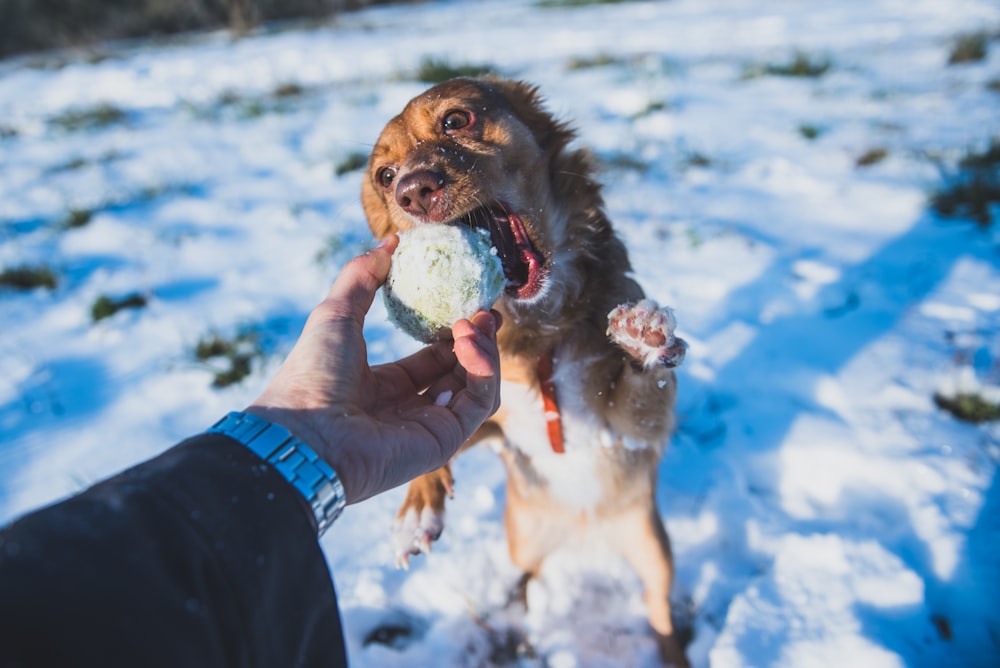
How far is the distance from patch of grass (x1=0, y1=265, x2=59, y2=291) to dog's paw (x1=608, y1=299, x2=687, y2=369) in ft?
13.8

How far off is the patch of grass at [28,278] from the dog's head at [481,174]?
10.1ft

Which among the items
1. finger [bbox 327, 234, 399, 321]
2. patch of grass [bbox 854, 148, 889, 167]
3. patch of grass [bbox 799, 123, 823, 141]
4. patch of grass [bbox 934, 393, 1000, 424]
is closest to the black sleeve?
finger [bbox 327, 234, 399, 321]

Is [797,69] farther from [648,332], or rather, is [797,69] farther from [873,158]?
[648,332]

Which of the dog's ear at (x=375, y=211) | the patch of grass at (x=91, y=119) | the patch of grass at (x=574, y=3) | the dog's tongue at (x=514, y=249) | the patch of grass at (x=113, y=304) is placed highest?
the patch of grass at (x=574, y=3)

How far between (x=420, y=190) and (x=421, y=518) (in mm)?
1207

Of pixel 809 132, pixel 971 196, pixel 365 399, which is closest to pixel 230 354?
pixel 365 399

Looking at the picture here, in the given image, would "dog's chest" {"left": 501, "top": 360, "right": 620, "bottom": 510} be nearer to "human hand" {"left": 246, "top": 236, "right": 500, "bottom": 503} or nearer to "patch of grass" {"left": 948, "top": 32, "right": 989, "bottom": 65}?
"human hand" {"left": 246, "top": 236, "right": 500, "bottom": 503}

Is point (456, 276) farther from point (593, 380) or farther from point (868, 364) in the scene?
point (868, 364)

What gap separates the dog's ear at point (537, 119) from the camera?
2.39m

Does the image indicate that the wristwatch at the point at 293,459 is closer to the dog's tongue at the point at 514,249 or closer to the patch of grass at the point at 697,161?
the dog's tongue at the point at 514,249

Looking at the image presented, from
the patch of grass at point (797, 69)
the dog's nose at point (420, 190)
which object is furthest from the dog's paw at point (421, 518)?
the patch of grass at point (797, 69)

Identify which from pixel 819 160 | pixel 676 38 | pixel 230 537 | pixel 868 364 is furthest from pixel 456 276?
pixel 676 38

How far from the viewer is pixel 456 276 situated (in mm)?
1545

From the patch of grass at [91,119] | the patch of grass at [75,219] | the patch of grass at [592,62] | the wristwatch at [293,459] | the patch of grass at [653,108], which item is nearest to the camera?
the wristwatch at [293,459]
